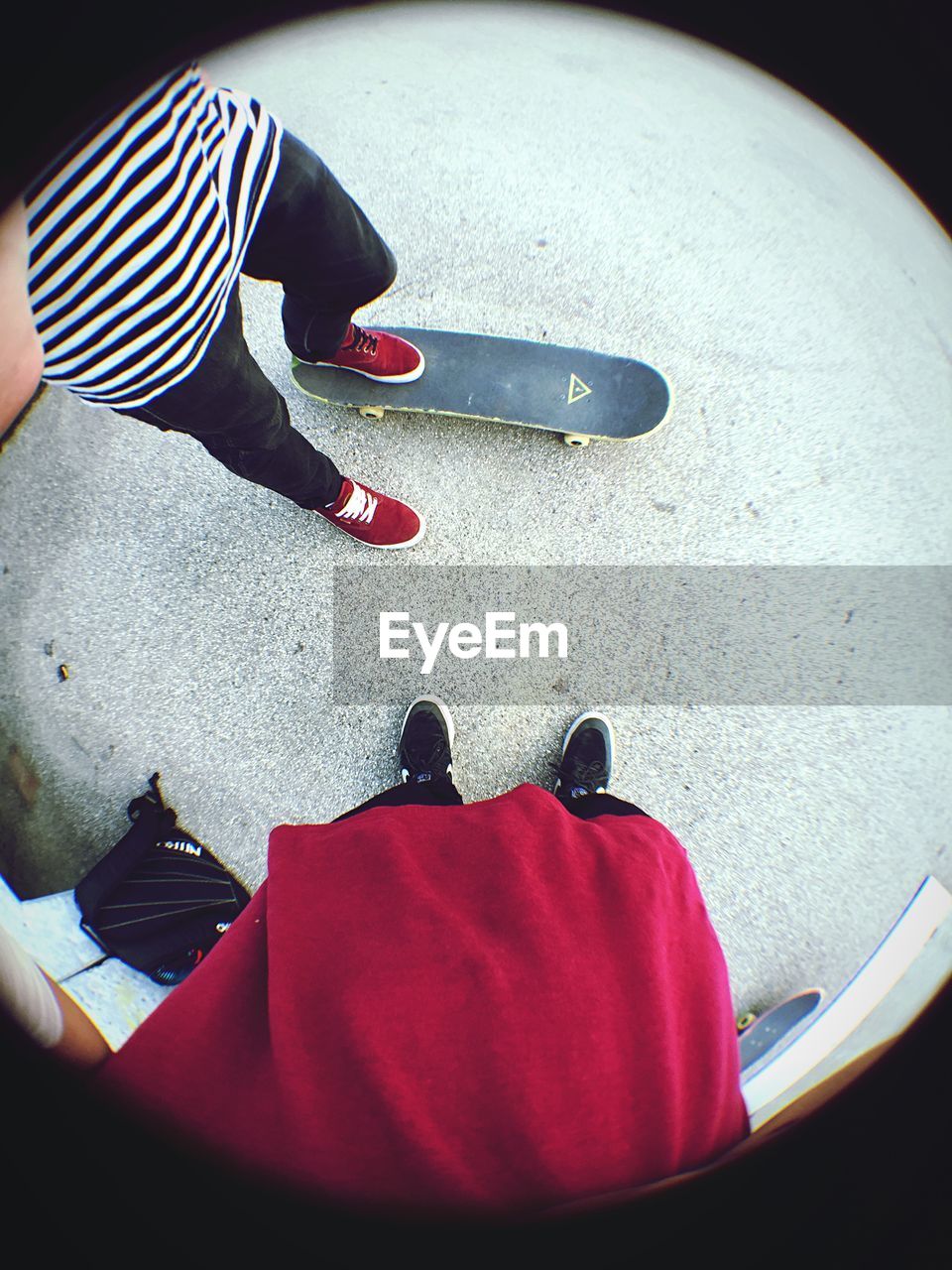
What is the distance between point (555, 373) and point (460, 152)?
0.77 metres

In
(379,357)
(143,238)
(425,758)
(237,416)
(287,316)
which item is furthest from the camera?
(379,357)

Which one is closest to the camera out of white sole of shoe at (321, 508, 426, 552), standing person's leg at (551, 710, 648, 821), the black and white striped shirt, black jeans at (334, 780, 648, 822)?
the black and white striped shirt

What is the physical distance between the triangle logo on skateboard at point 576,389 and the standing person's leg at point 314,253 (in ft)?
1.77

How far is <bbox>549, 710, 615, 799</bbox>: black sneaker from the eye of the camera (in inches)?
46.1

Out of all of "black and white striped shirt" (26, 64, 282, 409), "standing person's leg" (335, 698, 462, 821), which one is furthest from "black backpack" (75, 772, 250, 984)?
"black and white striped shirt" (26, 64, 282, 409)

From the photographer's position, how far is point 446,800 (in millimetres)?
1077

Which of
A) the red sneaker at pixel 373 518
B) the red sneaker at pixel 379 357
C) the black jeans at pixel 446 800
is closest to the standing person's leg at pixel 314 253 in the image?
the red sneaker at pixel 379 357

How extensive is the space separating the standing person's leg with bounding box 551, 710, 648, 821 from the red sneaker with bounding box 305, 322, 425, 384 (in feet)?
3.11

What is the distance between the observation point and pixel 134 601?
4.29 feet

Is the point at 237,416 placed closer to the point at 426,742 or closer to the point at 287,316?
the point at 287,316

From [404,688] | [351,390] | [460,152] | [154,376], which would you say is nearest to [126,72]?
[154,376]

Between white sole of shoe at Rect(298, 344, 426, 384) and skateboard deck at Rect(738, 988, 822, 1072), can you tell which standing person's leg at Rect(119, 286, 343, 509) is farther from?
skateboard deck at Rect(738, 988, 822, 1072)

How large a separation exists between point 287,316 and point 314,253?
0.25m

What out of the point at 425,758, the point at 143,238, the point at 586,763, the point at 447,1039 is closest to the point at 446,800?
the point at 425,758
